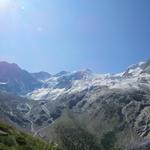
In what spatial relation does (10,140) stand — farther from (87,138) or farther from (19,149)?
(87,138)

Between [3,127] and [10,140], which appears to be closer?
[10,140]

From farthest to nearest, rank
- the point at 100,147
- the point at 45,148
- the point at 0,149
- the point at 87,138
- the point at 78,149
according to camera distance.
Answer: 1. the point at 87,138
2. the point at 100,147
3. the point at 78,149
4. the point at 45,148
5. the point at 0,149

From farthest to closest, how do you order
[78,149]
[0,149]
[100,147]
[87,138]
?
[87,138], [100,147], [78,149], [0,149]

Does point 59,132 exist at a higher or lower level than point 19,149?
higher

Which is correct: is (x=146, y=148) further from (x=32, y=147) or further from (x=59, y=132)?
(x=32, y=147)

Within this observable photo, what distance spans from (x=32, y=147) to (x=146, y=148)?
300 ft

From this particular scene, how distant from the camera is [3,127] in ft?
132

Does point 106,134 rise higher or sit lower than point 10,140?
higher

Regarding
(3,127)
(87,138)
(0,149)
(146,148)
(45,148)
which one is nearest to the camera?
(0,149)

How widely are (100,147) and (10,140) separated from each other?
31100 millimetres

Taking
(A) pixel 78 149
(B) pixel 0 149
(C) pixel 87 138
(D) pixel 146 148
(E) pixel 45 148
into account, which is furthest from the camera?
(D) pixel 146 148

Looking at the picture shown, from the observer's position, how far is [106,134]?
72.4 metres

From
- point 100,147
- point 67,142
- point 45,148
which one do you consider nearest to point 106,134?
point 100,147

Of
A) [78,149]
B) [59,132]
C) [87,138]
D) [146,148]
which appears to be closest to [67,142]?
[78,149]
